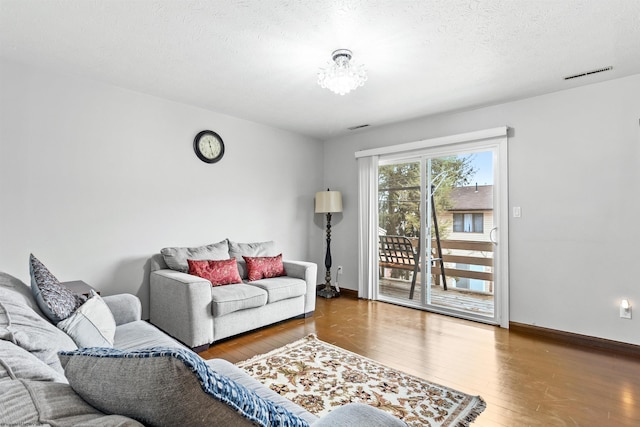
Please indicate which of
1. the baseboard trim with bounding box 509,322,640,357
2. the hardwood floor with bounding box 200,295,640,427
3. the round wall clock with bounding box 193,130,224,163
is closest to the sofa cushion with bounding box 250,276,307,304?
the hardwood floor with bounding box 200,295,640,427

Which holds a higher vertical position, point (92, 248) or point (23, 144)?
point (23, 144)

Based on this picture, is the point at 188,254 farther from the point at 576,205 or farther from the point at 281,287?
the point at 576,205

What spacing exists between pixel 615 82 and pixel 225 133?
4.16 metres

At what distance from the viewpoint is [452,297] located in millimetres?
4066

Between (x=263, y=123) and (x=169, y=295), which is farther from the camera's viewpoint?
(x=263, y=123)

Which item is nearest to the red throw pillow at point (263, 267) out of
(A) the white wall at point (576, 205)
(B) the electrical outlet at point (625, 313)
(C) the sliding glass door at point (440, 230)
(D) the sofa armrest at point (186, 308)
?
(D) the sofa armrest at point (186, 308)

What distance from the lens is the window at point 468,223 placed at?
3.86 metres

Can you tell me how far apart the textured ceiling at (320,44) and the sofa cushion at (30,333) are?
180 cm

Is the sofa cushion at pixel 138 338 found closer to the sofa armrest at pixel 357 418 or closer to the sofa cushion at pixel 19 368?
the sofa cushion at pixel 19 368

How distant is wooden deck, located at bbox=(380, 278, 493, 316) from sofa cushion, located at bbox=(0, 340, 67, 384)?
13.3 ft

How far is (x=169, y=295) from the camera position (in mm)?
3057

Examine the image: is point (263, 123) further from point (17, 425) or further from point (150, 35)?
point (17, 425)

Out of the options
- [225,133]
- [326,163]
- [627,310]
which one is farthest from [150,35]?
[627,310]

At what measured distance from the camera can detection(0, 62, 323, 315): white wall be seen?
272cm
